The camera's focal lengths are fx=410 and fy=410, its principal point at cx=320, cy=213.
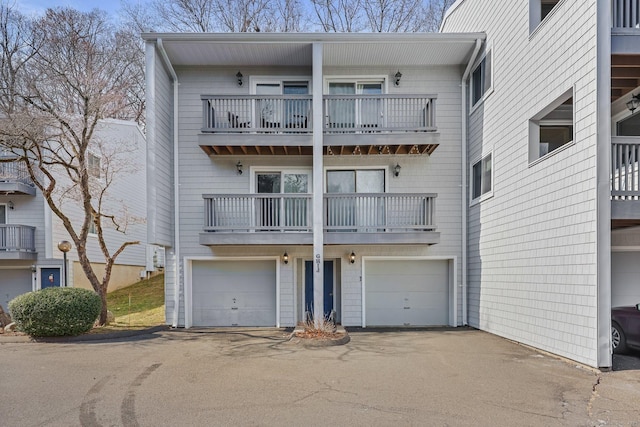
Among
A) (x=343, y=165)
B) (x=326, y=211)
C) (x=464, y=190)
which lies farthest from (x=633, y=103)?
(x=326, y=211)

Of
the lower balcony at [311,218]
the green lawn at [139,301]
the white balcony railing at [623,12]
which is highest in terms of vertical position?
the white balcony railing at [623,12]

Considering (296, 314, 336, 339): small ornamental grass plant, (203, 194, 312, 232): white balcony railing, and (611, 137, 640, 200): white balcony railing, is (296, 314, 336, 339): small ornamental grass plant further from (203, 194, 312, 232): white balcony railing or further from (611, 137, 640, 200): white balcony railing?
(611, 137, 640, 200): white balcony railing

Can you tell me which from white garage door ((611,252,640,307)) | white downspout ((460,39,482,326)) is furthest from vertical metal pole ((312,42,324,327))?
white garage door ((611,252,640,307))

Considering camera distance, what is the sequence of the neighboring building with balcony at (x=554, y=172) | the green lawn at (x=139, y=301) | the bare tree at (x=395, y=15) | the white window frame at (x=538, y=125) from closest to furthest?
the neighboring building with balcony at (x=554, y=172) < the white window frame at (x=538, y=125) < the green lawn at (x=139, y=301) < the bare tree at (x=395, y=15)

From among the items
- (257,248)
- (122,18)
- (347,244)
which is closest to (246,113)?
(257,248)

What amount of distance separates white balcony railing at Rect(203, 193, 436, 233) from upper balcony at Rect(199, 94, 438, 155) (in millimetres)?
1389

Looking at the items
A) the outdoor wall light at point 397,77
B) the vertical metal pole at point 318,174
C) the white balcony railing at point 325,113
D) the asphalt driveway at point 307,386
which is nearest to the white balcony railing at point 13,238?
the asphalt driveway at point 307,386

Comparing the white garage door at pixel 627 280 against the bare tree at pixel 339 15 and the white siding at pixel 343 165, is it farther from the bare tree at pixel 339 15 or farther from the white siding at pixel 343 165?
the bare tree at pixel 339 15

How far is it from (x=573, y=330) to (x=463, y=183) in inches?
207

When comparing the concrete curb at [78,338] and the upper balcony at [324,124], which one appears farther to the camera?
the upper balcony at [324,124]

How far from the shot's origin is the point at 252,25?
1875cm

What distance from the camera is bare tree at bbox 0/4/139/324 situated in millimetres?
10500

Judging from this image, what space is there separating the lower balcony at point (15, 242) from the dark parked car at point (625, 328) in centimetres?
1667

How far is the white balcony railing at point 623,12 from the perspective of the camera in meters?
6.95
